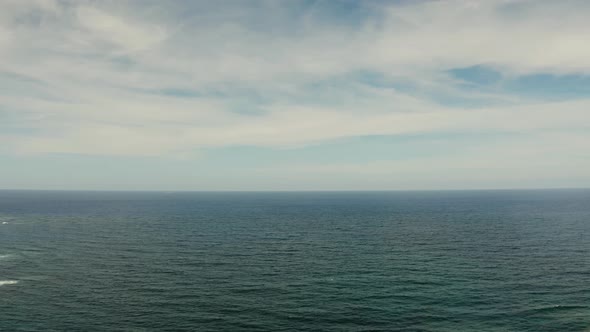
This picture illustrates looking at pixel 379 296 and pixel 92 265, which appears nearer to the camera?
pixel 379 296

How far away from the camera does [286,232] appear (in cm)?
17325

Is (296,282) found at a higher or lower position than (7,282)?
lower

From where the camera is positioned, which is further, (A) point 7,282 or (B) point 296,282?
(B) point 296,282

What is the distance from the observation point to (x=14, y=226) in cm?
18888

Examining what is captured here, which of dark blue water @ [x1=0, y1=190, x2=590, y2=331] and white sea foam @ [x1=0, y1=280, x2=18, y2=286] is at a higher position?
white sea foam @ [x1=0, y1=280, x2=18, y2=286]

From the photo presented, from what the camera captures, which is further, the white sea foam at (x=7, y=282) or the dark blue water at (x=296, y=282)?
the white sea foam at (x=7, y=282)

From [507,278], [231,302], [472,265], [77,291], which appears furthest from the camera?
[472,265]

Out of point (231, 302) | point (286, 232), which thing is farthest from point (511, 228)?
point (231, 302)

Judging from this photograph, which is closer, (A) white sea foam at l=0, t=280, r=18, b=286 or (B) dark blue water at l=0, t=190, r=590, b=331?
(B) dark blue water at l=0, t=190, r=590, b=331

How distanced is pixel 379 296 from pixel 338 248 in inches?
2048

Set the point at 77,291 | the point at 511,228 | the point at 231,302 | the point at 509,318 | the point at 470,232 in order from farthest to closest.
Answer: the point at 511,228 < the point at 470,232 < the point at 77,291 < the point at 231,302 < the point at 509,318

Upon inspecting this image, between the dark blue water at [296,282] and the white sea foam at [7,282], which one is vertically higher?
the white sea foam at [7,282]

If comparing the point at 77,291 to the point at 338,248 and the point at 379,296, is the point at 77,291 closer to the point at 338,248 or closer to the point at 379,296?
the point at 379,296

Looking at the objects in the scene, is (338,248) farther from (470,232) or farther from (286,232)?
(470,232)
